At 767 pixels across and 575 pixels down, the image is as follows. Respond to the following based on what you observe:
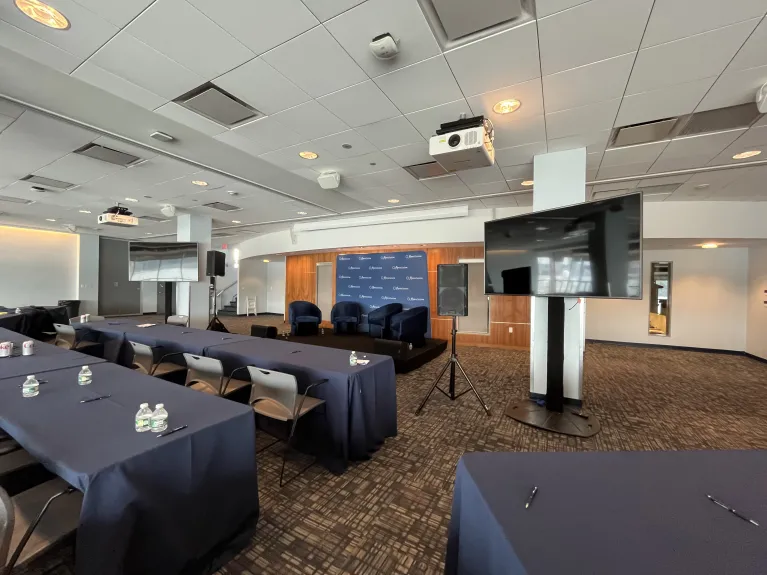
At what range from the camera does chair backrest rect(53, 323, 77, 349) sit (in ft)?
15.8

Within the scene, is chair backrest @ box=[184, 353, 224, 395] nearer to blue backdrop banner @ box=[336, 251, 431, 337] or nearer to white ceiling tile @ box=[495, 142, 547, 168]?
white ceiling tile @ box=[495, 142, 547, 168]

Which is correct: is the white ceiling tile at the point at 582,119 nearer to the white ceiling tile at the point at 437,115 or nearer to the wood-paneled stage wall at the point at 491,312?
the white ceiling tile at the point at 437,115

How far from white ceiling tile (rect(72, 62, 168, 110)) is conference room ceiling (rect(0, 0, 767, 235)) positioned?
0.06 ft

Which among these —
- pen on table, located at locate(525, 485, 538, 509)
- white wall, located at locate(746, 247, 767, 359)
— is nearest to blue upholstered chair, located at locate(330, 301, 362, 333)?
pen on table, located at locate(525, 485, 538, 509)

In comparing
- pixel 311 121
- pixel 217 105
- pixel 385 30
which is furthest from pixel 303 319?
pixel 385 30

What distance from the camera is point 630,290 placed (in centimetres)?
285

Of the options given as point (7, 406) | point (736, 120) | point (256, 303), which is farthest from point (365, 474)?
point (256, 303)

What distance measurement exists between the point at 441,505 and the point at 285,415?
1.34 metres

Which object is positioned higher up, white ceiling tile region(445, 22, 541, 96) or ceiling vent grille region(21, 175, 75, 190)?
white ceiling tile region(445, 22, 541, 96)

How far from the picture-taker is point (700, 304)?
7.60 meters

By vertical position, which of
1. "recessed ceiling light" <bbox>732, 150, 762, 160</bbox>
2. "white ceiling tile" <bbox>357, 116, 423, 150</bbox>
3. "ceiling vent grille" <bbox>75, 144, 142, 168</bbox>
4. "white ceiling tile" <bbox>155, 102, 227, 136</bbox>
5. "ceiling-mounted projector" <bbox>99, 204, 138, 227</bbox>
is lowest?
"ceiling-mounted projector" <bbox>99, 204, 138, 227</bbox>

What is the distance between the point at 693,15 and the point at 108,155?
6178 millimetres

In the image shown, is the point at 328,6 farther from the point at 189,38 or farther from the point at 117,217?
the point at 117,217

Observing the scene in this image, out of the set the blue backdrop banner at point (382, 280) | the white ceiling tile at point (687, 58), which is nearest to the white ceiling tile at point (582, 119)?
the white ceiling tile at point (687, 58)
